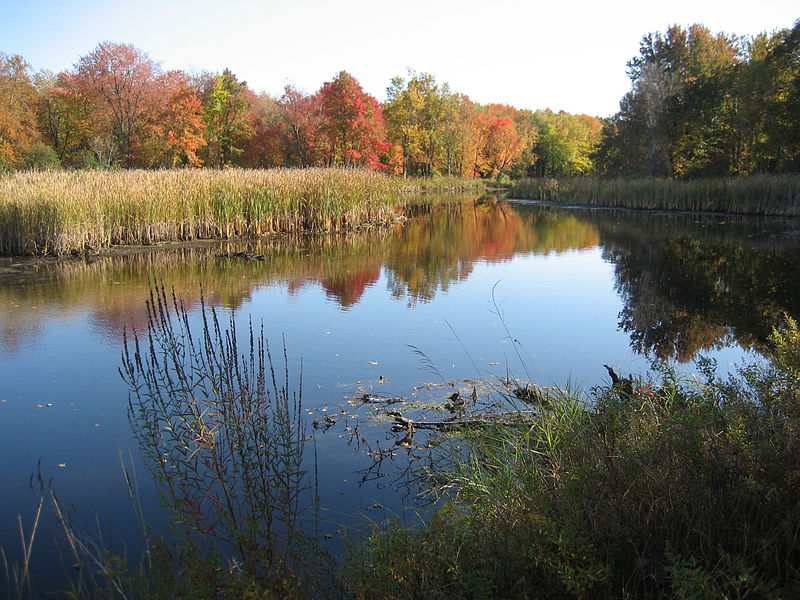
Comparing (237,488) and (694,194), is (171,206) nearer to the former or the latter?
(237,488)

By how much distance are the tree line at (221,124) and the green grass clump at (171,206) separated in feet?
30.8

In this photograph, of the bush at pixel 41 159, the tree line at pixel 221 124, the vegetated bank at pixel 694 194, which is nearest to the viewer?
the vegetated bank at pixel 694 194

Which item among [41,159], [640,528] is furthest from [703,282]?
[41,159]

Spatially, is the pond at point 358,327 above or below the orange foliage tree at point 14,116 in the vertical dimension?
below

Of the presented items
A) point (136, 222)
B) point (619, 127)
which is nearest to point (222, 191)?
point (136, 222)

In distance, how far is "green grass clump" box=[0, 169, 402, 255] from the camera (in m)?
13.8

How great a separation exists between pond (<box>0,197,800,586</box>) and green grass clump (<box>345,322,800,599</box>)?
107cm

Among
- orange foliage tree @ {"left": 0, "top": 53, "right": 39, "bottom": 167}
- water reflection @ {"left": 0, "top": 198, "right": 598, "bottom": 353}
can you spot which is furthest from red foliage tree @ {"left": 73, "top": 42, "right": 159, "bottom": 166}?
water reflection @ {"left": 0, "top": 198, "right": 598, "bottom": 353}

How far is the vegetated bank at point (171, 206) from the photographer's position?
542 inches

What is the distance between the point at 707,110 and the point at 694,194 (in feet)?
39.8

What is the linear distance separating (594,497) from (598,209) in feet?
107

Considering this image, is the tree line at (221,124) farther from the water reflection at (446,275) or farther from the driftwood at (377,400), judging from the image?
the driftwood at (377,400)

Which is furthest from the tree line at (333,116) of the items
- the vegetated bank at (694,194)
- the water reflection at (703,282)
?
the water reflection at (703,282)

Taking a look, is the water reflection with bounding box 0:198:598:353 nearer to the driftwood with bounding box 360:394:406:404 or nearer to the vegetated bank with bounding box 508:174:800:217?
the driftwood with bounding box 360:394:406:404
